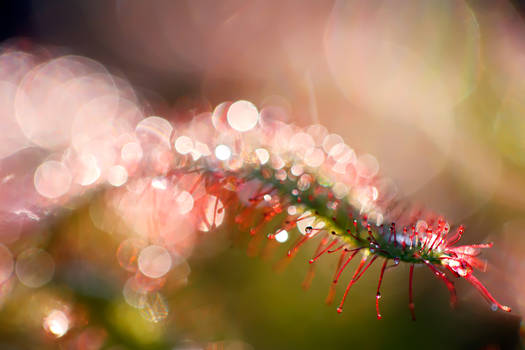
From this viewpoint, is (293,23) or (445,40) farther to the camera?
(293,23)

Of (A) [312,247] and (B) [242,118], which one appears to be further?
(A) [312,247]

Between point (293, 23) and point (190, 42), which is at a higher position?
point (293, 23)

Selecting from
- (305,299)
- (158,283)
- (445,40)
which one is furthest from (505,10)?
(158,283)

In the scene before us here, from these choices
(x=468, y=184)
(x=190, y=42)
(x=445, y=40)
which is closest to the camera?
(x=468, y=184)

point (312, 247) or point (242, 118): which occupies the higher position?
point (242, 118)

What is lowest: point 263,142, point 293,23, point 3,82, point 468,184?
point 3,82

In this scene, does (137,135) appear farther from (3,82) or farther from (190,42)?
(190,42)

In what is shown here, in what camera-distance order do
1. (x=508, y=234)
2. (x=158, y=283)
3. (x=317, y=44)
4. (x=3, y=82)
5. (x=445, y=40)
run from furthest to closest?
(x=3, y=82)
(x=317, y=44)
(x=445, y=40)
(x=508, y=234)
(x=158, y=283)
